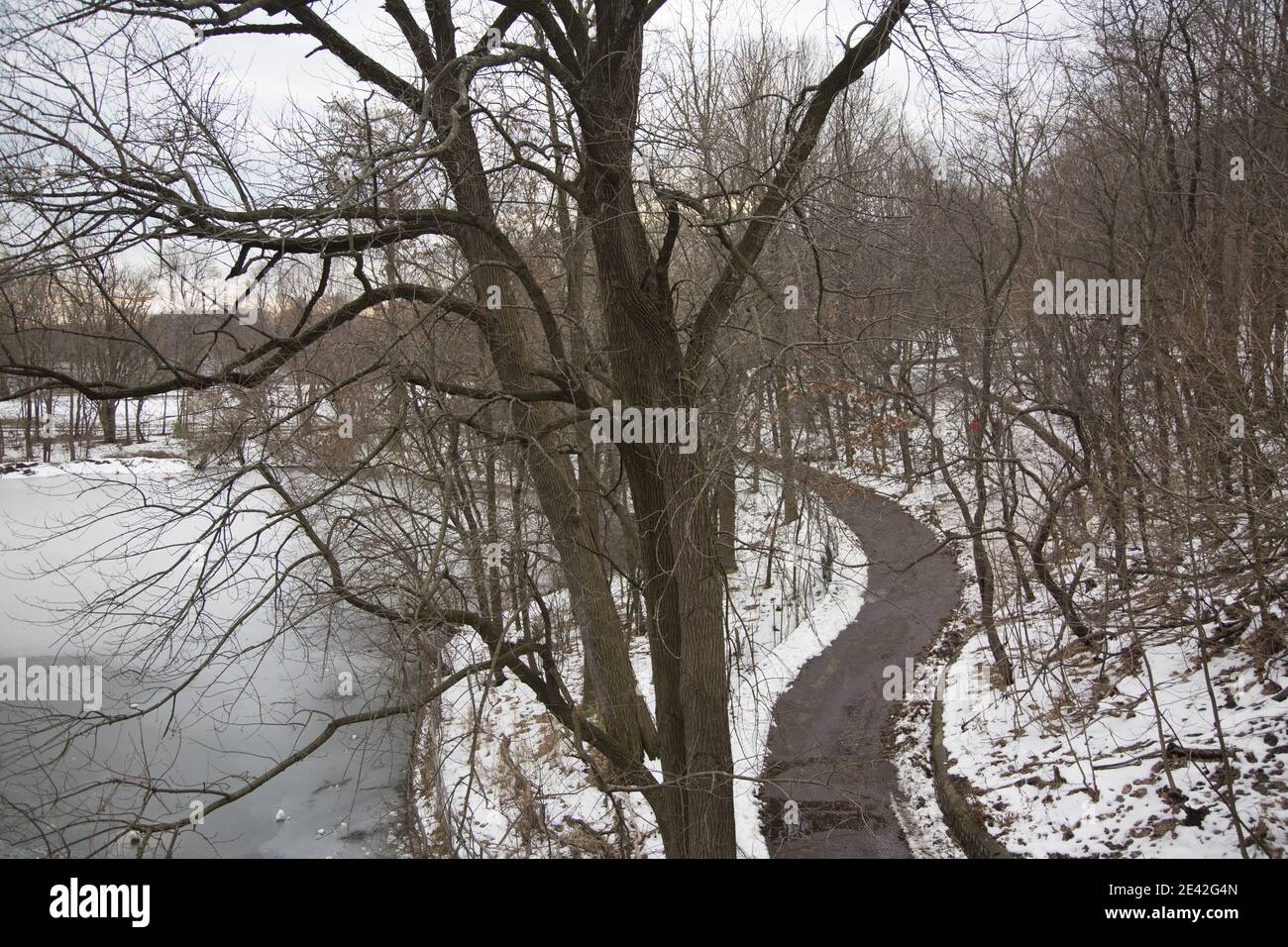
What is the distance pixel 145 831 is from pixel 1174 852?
300 inches

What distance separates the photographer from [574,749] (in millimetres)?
9922

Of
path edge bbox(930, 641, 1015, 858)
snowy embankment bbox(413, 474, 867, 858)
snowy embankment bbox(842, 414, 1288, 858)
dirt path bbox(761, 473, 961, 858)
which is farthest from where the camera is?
dirt path bbox(761, 473, 961, 858)

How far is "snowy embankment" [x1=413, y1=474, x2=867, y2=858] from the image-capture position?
6.12 meters

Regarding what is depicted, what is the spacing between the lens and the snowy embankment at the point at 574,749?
20.1 feet

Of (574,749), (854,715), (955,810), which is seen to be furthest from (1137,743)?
(574,749)

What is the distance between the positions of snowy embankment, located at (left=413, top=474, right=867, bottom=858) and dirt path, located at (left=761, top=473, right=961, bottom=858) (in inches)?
13.1

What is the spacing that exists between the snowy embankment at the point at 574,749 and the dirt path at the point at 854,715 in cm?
33

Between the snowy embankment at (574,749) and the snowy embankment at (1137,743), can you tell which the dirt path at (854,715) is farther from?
the snowy embankment at (1137,743)

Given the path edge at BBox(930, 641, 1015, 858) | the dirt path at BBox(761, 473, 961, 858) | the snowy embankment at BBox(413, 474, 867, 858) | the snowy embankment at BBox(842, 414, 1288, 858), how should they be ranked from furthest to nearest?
the dirt path at BBox(761, 473, 961, 858) < the path edge at BBox(930, 641, 1015, 858) < the snowy embankment at BBox(842, 414, 1288, 858) < the snowy embankment at BBox(413, 474, 867, 858)

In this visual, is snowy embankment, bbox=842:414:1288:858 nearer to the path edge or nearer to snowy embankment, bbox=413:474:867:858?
the path edge

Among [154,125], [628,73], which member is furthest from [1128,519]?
[154,125]

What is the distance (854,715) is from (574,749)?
4992mm

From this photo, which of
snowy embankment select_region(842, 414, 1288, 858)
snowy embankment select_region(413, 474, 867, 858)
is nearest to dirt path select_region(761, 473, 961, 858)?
snowy embankment select_region(413, 474, 867, 858)

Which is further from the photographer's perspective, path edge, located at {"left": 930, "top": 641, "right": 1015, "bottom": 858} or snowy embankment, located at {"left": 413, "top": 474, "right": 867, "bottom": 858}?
path edge, located at {"left": 930, "top": 641, "right": 1015, "bottom": 858}
